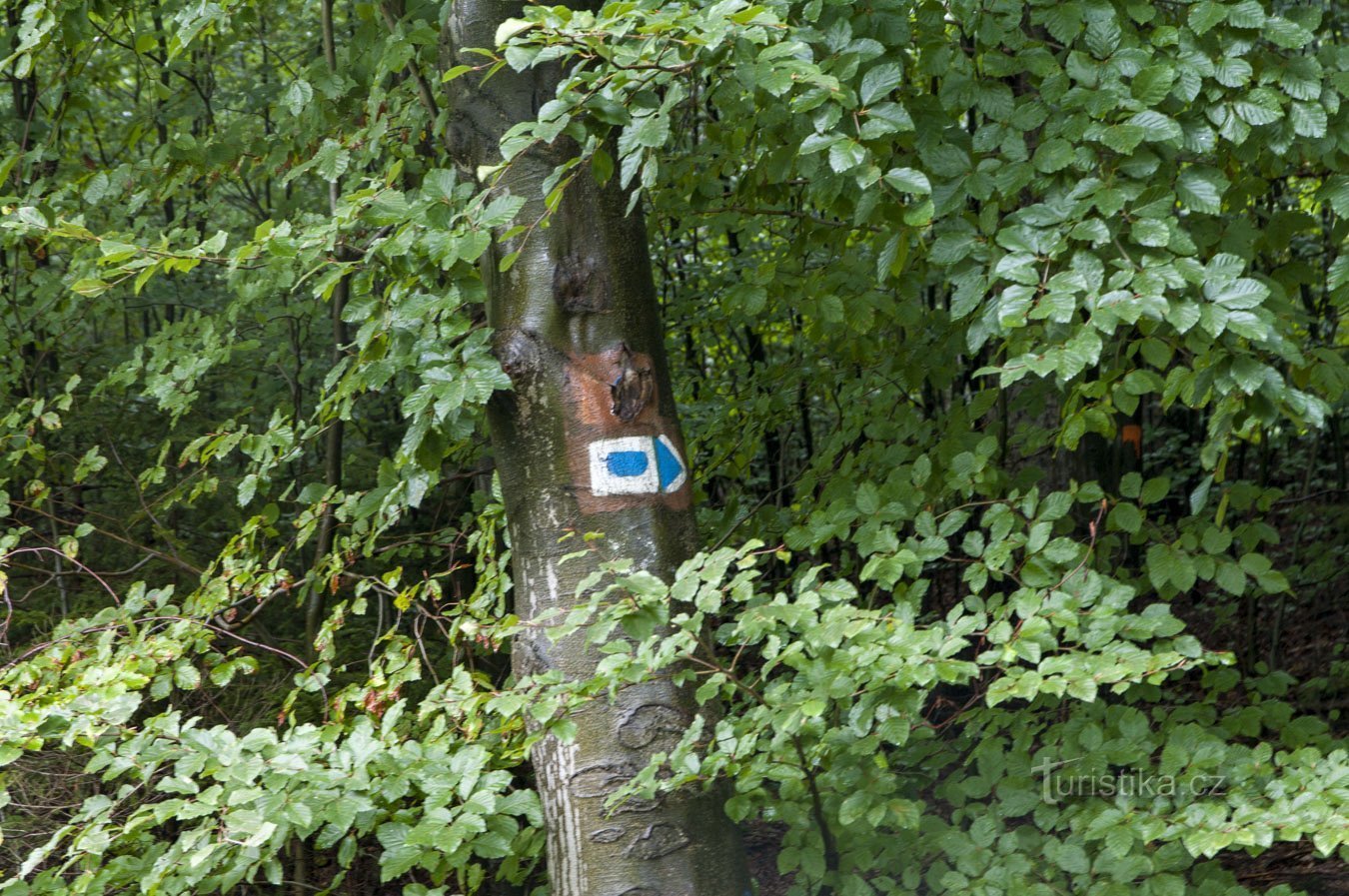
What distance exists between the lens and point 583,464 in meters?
2.41

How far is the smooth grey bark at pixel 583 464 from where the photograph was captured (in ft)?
7.64

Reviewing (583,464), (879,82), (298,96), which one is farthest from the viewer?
(298,96)

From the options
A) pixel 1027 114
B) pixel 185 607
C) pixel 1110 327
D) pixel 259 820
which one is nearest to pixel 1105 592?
pixel 1110 327

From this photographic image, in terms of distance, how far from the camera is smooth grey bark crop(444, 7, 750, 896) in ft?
7.64

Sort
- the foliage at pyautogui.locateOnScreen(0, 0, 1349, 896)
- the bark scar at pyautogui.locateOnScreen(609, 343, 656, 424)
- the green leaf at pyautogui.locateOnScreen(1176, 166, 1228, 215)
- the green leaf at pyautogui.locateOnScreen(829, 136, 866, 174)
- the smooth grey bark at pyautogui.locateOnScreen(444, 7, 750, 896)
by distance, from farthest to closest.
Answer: the bark scar at pyautogui.locateOnScreen(609, 343, 656, 424), the smooth grey bark at pyautogui.locateOnScreen(444, 7, 750, 896), the green leaf at pyautogui.locateOnScreen(1176, 166, 1228, 215), the foliage at pyautogui.locateOnScreen(0, 0, 1349, 896), the green leaf at pyautogui.locateOnScreen(829, 136, 866, 174)

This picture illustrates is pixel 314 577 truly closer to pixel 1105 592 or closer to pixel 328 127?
pixel 328 127

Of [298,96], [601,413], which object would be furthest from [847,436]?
[298,96]

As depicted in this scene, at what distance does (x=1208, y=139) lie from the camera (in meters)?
2.15

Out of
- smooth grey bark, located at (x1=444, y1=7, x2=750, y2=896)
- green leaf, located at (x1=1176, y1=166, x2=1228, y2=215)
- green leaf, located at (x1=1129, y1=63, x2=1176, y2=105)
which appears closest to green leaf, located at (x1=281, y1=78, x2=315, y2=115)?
smooth grey bark, located at (x1=444, y1=7, x2=750, y2=896)

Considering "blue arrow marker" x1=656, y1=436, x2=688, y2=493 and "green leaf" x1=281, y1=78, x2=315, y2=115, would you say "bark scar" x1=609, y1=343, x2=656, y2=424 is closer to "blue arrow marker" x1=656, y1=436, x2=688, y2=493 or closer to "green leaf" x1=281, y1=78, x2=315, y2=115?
"blue arrow marker" x1=656, y1=436, x2=688, y2=493

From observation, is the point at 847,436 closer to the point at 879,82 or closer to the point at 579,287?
the point at 579,287

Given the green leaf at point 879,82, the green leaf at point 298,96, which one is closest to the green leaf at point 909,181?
the green leaf at point 879,82

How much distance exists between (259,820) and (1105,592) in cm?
193

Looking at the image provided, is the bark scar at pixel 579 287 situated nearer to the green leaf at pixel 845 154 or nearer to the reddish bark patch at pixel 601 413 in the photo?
the reddish bark patch at pixel 601 413
